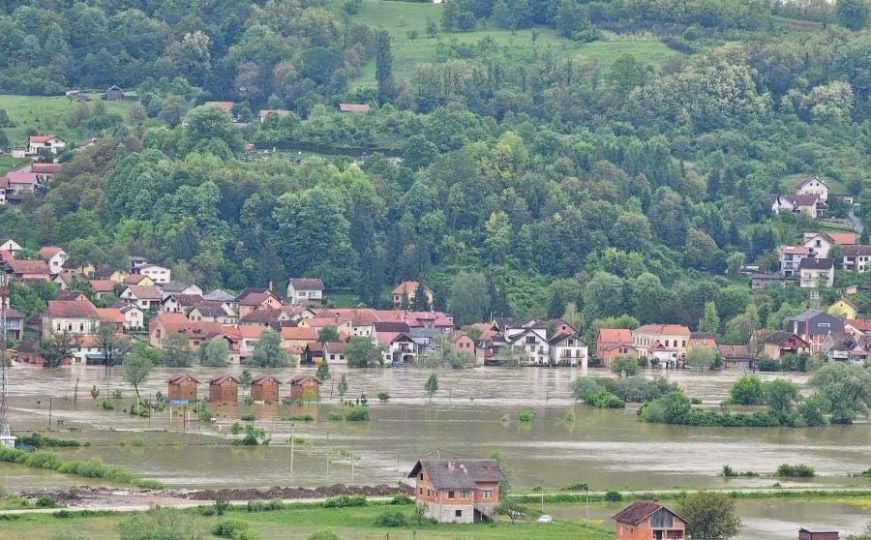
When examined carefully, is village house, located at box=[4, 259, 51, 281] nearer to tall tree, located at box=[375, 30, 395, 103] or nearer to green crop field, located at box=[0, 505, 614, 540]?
tall tree, located at box=[375, 30, 395, 103]

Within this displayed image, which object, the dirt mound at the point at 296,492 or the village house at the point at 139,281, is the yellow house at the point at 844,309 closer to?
the village house at the point at 139,281

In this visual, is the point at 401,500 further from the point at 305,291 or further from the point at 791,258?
the point at 791,258

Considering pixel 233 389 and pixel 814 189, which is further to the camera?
pixel 814 189

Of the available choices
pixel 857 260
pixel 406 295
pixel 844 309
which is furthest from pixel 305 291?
pixel 857 260

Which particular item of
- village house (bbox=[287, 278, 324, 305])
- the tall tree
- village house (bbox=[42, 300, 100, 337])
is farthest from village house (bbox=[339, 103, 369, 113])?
village house (bbox=[42, 300, 100, 337])

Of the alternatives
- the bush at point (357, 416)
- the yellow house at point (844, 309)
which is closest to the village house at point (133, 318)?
the bush at point (357, 416)

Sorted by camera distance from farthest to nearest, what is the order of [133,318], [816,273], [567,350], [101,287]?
[816,273], [101,287], [567,350], [133,318]

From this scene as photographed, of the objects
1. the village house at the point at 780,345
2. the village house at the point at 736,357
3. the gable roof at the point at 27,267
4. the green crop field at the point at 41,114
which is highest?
the green crop field at the point at 41,114
